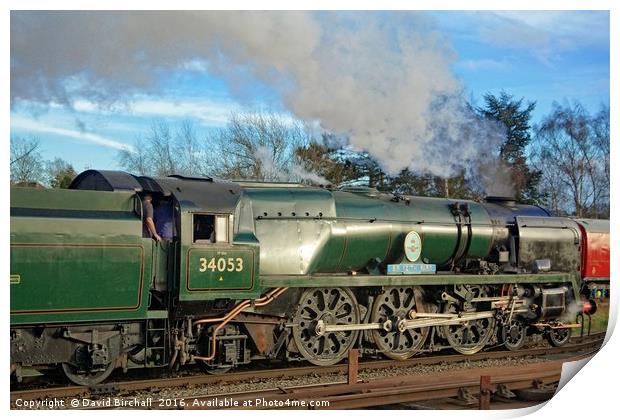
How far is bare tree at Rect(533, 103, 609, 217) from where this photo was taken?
18245 millimetres

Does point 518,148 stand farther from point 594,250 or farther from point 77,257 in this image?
point 77,257

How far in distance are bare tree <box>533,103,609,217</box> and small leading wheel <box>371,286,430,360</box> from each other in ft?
27.5

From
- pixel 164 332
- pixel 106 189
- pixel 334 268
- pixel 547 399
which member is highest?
pixel 106 189

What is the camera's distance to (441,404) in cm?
911

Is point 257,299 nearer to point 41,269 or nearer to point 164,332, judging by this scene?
point 164,332

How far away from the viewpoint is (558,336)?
46.5 feet

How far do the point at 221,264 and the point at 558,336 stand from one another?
327 inches

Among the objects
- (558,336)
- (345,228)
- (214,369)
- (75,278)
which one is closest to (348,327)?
(345,228)

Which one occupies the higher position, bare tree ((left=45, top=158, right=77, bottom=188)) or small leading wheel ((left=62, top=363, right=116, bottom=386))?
bare tree ((left=45, top=158, right=77, bottom=188))

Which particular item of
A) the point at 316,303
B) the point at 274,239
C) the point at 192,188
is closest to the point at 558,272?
the point at 316,303

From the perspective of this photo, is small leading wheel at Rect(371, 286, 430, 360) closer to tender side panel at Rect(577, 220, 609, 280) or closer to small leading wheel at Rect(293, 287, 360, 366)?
small leading wheel at Rect(293, 287, 360, 366)

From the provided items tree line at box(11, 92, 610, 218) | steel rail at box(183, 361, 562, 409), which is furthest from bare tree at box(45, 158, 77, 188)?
steel rail at box(183, 361, 562, 409)

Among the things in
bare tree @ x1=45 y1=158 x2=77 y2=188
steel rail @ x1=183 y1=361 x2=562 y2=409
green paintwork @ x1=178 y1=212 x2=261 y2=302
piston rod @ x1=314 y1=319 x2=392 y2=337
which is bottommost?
steel rail @ x1=183 y1=361 x2=562 y2=409
